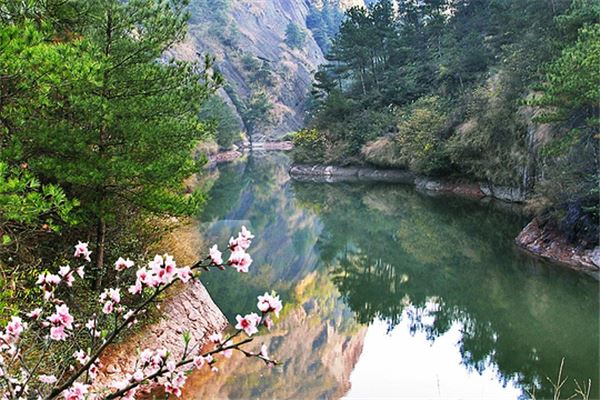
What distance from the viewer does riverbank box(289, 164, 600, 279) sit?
12094 mm

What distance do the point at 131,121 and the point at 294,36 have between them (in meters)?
93.7

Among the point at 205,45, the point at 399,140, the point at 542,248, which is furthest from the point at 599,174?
the point at 205,45

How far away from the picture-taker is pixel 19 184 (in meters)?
3.62

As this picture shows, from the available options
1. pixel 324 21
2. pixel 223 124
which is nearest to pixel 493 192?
pixel 223 124

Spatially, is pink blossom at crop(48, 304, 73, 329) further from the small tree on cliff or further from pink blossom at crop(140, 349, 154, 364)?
the small tree on cliff

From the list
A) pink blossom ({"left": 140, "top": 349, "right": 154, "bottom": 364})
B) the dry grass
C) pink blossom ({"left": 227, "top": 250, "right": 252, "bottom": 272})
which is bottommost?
the dry grass

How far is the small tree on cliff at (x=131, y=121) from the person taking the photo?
6477mm

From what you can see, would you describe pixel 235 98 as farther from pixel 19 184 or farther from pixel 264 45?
pixel 19 184

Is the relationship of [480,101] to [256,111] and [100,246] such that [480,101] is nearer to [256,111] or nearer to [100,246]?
[100,246]

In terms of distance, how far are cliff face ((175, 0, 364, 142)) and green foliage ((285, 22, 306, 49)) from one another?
196 millimetres

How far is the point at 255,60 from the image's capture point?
8438 cm

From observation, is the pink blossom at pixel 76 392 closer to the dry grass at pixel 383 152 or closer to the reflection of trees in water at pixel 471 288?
the reflection of trees in water at pixel 471 288

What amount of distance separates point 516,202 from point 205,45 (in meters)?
70.8

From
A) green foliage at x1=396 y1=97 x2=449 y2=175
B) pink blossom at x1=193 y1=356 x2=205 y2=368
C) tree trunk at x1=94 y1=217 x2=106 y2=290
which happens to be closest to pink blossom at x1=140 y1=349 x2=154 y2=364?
pink blossom at x1=193 y1=356 x2=205 y2=368
